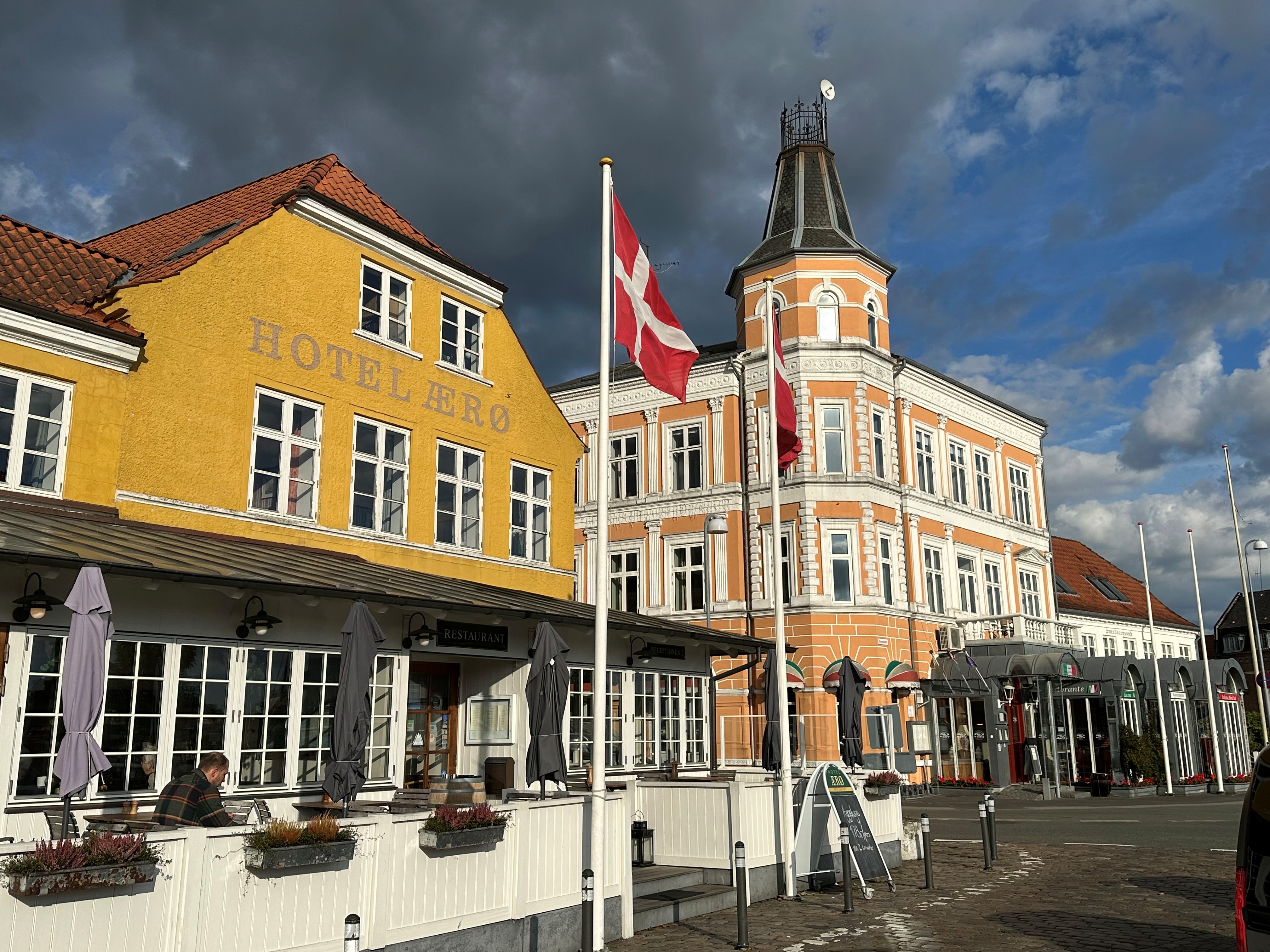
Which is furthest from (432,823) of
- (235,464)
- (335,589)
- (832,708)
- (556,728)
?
(832,708)

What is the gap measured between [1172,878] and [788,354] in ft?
75.7

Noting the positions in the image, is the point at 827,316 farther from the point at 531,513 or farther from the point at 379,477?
the point at 379,477

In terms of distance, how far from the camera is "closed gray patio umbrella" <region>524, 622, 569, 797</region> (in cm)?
1202

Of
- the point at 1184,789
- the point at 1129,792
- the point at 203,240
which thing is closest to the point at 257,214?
the point at 203,240

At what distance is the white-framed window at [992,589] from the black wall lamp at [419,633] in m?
30.4

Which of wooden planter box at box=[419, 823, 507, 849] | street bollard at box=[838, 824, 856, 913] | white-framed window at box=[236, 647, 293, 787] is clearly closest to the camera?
wooden planter box at box=[419, 823, 507, 849]

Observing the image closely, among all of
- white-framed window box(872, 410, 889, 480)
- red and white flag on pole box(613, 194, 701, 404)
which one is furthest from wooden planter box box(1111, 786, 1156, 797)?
red and white flag on pole box(613, 194, 701, 404)

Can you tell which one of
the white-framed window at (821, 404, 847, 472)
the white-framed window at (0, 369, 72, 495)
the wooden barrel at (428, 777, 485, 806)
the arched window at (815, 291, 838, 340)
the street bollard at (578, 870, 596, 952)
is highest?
the arched window at (815, 291, 838, 340)

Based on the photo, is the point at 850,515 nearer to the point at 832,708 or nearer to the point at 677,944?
the point at 832,708

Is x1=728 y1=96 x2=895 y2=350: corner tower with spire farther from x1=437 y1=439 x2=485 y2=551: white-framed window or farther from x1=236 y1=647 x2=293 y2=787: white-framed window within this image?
x1=236 y1=647 x2=293 y2=787: white-framed window

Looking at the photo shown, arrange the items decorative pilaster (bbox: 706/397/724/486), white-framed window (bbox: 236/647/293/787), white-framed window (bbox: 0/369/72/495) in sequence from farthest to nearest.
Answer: decorative pilaster (bbox: 706/397/724/486)
white-framed window (bbox: 0/369/72/495)
white-framed window (bbox: 236/647/293/787)

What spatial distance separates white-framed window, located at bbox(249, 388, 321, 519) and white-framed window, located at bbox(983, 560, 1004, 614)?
30606 millimetres

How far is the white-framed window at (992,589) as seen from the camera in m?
41.7

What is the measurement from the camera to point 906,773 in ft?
112
